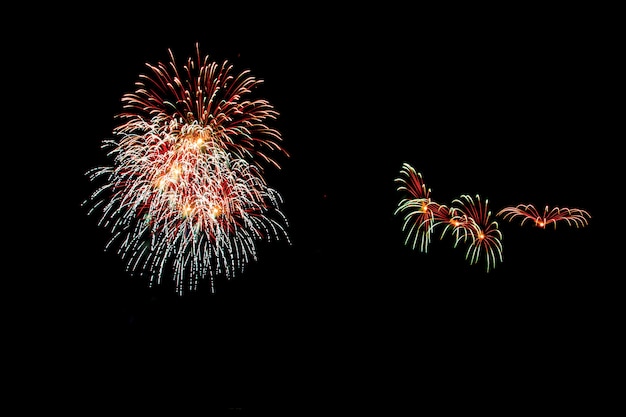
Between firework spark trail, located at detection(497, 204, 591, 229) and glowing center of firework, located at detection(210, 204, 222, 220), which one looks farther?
firework spark trail, located at detection(497, 204, 591, 229)

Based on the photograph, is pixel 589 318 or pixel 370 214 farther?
pixel 370 214

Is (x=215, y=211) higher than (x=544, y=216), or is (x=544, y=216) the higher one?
(x=544, y=216)

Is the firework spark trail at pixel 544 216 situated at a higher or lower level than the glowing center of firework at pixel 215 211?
higher

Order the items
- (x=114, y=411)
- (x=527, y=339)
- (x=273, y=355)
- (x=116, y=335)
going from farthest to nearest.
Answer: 1. (x=116, y=335)
2. (x=273, y=355)
3. (x=527, y=339)
4. (x=114, y=411)

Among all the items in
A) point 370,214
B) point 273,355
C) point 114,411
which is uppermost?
point 370,214

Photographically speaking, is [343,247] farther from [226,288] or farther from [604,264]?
[604,264]

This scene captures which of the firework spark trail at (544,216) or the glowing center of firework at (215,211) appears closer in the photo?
the glowing center of firework at (215,211)

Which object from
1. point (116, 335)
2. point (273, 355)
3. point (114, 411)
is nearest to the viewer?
point (114, 411)

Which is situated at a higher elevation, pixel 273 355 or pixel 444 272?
pixel 444 272

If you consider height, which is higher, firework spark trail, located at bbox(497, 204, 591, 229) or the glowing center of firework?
firework spark trail, located at bbox(497, 204, 591, 229)

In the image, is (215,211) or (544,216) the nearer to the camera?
(215,211)

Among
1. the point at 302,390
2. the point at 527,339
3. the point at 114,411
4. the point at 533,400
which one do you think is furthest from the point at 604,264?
the point at 114,411
